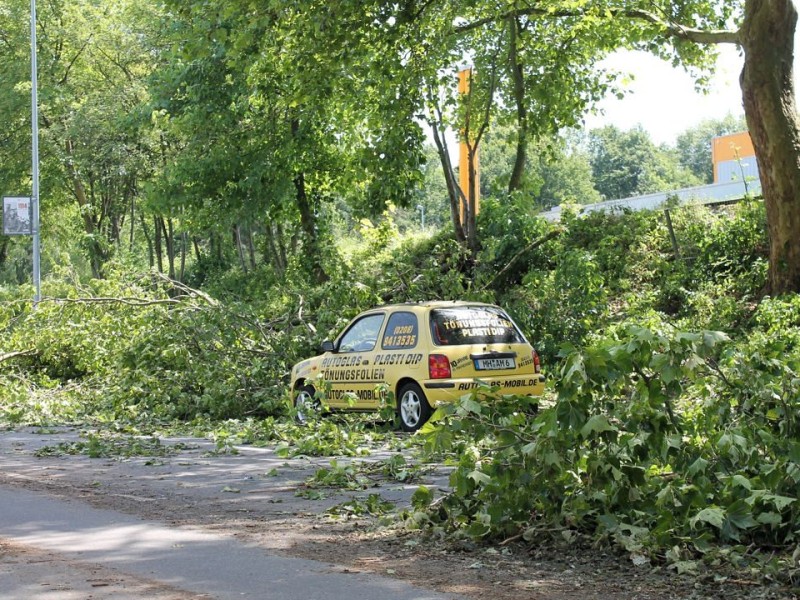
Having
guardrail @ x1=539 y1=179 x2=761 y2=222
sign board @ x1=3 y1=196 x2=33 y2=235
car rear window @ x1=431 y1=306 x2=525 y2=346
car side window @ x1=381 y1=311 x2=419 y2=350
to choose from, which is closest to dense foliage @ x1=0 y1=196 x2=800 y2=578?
guardrail @ x1=539 y1=179 x2=761 y2=222

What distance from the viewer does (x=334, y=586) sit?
591 cm

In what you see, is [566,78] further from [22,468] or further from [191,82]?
[22,468]

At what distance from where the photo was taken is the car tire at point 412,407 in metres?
13.7

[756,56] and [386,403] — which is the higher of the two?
[756,56]

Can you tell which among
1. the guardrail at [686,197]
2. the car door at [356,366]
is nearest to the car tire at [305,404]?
the car door at [356,366]

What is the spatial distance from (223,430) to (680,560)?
9.56 meters

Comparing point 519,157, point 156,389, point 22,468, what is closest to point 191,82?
point 519,157

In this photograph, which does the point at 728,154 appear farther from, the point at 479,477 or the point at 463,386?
the point at 479,477

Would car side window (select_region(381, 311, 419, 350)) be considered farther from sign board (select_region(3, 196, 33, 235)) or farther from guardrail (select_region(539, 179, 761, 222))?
sign board (select_region(3, 196, 33, 235))

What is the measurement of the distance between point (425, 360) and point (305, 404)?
1.86m

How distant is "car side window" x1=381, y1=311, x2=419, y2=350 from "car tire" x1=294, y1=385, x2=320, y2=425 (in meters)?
1.27

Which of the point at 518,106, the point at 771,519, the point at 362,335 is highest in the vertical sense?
the point at 518,106

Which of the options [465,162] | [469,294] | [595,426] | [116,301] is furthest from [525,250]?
[595,426]

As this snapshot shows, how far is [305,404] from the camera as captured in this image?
47.4 ft
